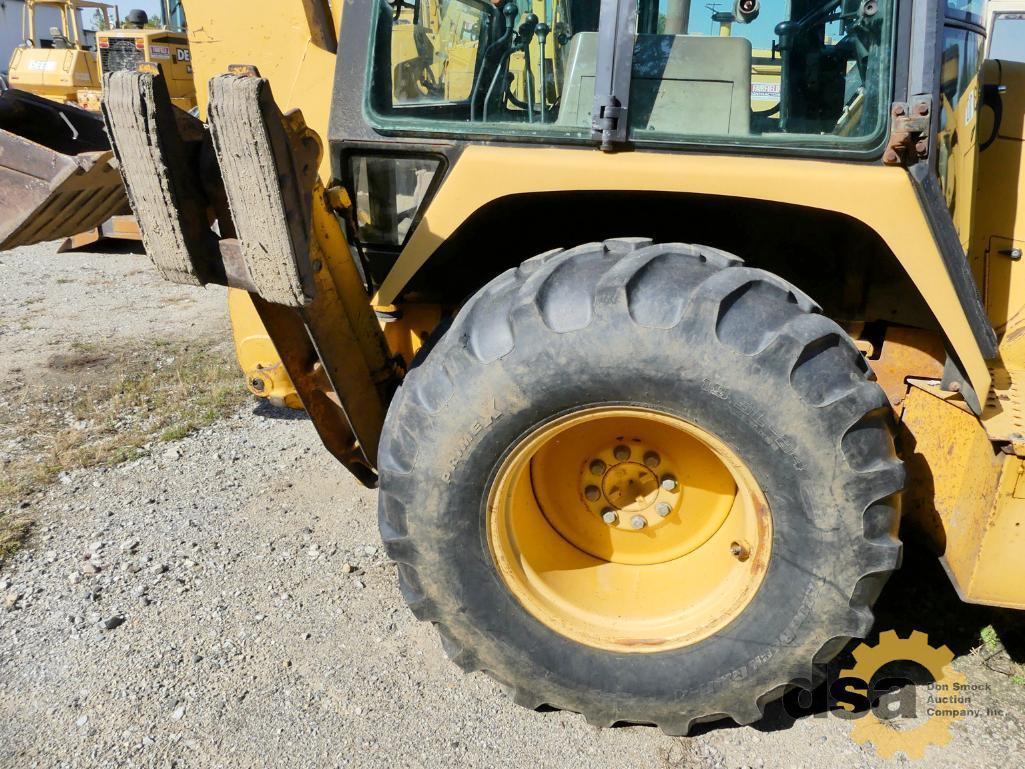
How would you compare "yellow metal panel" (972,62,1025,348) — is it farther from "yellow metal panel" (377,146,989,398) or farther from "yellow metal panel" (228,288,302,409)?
"yellow metal panel" (228,288,302,409)

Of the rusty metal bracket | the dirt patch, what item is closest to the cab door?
the rusty metal bracket

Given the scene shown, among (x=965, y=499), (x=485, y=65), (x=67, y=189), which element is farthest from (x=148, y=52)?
(x=965, y=499)

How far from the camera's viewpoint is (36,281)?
22.2 feet

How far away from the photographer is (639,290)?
1893mm

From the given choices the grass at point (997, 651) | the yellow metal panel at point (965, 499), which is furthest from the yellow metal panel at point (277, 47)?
the grass at point (997, 651)

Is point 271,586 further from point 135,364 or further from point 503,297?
point 135,364

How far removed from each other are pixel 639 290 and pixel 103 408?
3.38 m

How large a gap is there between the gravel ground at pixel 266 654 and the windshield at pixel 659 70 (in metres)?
1.64

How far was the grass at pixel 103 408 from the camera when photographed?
3488 millimetres

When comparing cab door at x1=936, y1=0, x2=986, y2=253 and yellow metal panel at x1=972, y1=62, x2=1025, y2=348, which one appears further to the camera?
yellow metal panel at x1=972, y1=62, x2=1025, y2=348

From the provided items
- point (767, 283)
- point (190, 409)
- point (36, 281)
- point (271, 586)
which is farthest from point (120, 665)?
point (36, 281)

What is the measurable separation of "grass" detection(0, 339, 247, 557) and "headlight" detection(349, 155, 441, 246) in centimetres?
190

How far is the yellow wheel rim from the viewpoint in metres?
2.14

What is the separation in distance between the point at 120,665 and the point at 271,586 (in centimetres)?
54
